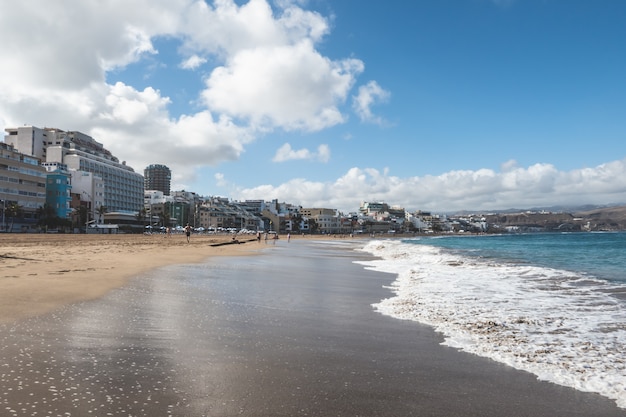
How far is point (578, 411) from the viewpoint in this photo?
464 centimetres

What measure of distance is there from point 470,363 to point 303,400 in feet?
9.66

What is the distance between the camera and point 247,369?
5566 mm

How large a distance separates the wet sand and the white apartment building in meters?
129

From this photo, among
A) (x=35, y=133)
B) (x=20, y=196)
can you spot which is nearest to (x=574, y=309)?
(x=20, y=196)

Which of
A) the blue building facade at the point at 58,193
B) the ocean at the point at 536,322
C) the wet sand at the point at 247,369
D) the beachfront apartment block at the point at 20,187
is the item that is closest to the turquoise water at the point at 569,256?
the ocean at the point at 536,322

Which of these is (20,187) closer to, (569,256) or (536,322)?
(569,256)

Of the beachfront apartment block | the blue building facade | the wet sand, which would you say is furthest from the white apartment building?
the wet sand

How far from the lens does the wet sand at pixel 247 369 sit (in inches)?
175

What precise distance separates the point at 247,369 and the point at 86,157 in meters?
153

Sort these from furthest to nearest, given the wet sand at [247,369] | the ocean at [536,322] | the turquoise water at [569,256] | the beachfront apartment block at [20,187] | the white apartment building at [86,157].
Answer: the white apartment building at [86,157] → the beachfront apartment block at [20,187] → the turquoise water at [569,256] → the ocean at [536,322] → the wet sand at [247,369]

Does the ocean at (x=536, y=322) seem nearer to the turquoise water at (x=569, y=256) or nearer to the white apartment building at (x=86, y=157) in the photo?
the turquoise water at (x=569, y=256)

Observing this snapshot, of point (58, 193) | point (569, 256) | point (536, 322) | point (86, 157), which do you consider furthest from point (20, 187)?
point (536, 322)

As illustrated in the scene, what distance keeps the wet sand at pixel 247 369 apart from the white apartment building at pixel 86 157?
128587 mm

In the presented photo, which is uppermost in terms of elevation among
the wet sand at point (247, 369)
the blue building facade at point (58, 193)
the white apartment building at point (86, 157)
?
the white apartment building at point (86, 157)
